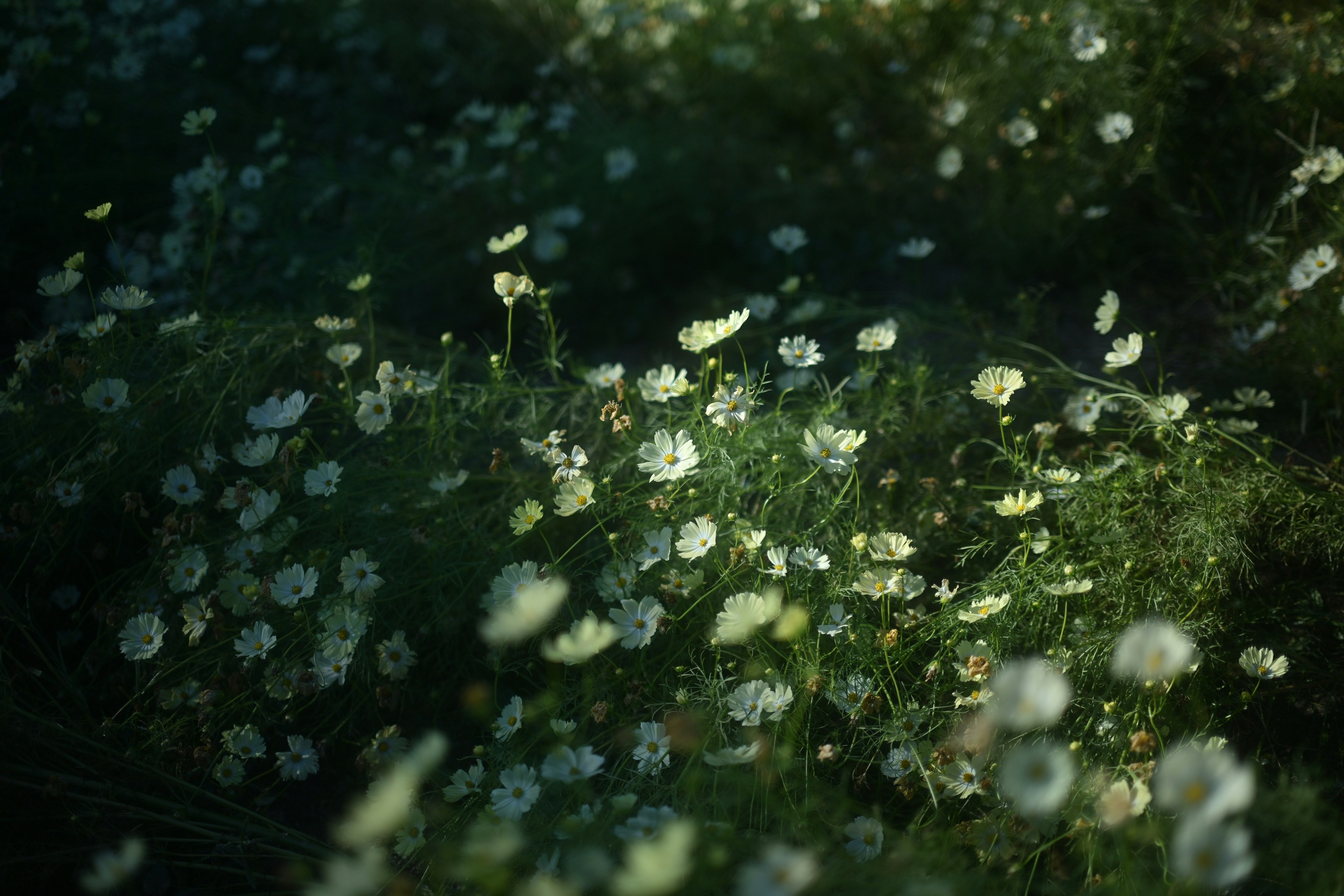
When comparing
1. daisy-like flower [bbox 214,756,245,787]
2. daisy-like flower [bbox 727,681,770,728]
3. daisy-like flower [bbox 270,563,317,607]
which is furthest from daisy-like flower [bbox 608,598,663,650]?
daisy-like flower [bbox 214,756,245,787]

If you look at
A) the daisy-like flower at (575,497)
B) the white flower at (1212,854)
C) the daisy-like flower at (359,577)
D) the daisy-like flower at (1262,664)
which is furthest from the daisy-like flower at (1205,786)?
the daisy-like flower at (359,577)

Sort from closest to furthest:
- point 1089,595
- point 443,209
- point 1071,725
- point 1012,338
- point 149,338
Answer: point 1071,725
point 1089,595
point 149,338
point 1012,338
point 443,209

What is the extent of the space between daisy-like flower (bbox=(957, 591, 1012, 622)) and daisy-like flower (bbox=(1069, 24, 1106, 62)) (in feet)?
4.98

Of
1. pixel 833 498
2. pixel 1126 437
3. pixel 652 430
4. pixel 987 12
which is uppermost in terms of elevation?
pixel 987 12

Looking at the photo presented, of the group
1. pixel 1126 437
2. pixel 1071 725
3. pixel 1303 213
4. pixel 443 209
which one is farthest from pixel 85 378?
pixel 1303 213

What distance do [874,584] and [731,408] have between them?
0.38 metres

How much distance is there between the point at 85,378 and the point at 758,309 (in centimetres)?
146

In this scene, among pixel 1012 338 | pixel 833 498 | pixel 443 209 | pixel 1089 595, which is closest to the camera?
pixel 1089 595

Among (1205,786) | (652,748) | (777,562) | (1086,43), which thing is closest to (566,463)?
(777,562)

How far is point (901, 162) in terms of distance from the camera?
2.70 meters

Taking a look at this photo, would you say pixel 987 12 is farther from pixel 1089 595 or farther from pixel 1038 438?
pixel 1089 595

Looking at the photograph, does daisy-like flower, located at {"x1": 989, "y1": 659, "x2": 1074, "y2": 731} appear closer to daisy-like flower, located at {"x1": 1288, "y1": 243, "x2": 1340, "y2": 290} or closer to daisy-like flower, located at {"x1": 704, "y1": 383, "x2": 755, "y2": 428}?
daisy-like flower, located at {"x1": 704, "y1": 383, "x2": 755, "y2": 428}

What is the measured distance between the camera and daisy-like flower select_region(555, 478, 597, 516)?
151cm

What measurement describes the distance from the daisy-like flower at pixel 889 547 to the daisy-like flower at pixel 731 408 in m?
0.30
